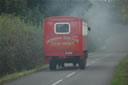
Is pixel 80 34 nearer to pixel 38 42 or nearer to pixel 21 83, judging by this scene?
pixel 38 42

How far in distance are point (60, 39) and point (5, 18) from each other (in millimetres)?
3661

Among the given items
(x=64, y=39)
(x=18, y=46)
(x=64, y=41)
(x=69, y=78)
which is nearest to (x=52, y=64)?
(x=64, y=41)

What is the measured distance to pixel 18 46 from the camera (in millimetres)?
26828

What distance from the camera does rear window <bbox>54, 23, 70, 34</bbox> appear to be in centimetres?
2601

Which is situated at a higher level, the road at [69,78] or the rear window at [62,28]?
the rear window at [62,28]

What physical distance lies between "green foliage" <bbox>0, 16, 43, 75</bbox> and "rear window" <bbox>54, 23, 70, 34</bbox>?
8.43ft

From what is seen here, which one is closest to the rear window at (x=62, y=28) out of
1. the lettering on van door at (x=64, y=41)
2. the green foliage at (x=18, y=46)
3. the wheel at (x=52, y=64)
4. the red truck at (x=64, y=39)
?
the red truck at (x=64, y=39)

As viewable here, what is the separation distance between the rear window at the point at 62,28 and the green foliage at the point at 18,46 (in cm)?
257

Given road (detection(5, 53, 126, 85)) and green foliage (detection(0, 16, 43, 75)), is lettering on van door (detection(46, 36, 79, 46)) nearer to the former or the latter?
road (detection(5, 53, 126, 85))

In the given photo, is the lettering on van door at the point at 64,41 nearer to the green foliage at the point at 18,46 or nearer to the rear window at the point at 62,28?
the rear window at the point at 62,28

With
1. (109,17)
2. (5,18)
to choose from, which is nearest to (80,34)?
(5,18)

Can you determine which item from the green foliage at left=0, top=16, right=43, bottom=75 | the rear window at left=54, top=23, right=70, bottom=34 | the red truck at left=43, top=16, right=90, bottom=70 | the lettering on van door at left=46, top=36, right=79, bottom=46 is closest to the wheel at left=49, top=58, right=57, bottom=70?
the red truck at left=43, top=16, right=90, bottom=70

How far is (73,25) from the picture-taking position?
26094 millimetres

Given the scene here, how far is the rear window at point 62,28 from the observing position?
26011mm
